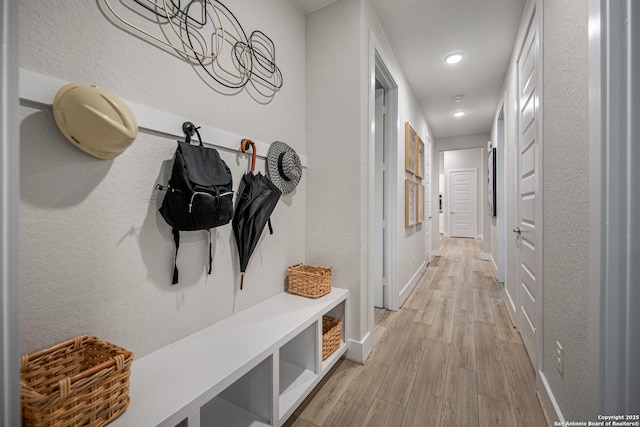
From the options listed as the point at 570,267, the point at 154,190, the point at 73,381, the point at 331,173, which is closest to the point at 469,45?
the point at 331,173

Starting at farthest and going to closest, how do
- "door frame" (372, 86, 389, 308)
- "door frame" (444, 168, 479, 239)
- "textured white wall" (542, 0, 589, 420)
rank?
"door frame" (444, 168, 479, 239), "door frame" (372, 86, 389, 308), "textured white wall" (542, 0, 589, 420)

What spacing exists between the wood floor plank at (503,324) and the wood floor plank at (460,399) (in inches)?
27.6

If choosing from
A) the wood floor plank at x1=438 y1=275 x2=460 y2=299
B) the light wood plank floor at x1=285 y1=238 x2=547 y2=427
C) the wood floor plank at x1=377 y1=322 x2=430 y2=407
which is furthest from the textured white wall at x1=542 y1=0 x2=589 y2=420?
the wood floor plank at x1=438 y1=275 x2=460 y2=299

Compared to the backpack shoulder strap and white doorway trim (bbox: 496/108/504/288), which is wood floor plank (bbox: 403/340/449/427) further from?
white doorway trim (bbox: 496/108/504/288)

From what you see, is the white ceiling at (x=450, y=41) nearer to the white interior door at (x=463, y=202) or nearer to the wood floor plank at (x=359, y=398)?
the wood floor plank at (x=359, y=398)

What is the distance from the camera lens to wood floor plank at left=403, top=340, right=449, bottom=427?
1300mm

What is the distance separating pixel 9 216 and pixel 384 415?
159 centimetres

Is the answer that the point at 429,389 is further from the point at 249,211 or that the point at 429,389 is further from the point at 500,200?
the point at 500,200

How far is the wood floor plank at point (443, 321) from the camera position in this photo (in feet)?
6.94

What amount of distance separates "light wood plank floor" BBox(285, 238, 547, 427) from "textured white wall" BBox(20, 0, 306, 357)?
2.64 feet

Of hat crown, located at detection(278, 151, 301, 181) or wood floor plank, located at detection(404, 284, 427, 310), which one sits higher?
hat crown, located at detection(278, 151, 301, 181)

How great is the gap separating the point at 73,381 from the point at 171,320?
464 millimetres

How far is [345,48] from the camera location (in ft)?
5.75

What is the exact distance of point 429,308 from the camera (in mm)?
2689
